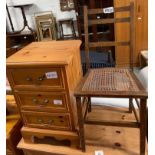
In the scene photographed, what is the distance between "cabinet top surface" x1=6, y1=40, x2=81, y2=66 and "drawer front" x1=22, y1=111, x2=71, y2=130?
35cm

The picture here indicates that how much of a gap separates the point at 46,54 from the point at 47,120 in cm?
42

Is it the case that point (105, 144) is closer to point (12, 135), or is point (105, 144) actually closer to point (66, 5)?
point (12, 135)

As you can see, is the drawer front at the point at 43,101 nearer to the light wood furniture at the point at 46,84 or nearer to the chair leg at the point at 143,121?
the light wood furniture at the point at 46,84

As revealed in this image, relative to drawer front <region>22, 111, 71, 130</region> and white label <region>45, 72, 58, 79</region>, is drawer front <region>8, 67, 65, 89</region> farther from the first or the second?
drawer front <region>22, 111, 71, 130</region>

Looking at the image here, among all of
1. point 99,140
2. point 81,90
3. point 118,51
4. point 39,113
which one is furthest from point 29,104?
point 118,51

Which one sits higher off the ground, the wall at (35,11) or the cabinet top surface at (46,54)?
the wall at (35,11)

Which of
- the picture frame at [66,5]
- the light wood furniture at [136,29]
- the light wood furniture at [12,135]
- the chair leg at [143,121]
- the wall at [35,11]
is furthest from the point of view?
the wall at [35,11]

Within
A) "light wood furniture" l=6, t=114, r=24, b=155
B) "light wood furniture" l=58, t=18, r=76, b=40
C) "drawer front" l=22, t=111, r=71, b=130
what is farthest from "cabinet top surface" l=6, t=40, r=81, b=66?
"light wood furniture" l=58, t=18, r=76, b=40

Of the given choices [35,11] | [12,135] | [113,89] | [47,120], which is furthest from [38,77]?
[35,11]

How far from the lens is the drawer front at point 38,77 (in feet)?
3.11

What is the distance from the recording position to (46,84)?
3.27 ft

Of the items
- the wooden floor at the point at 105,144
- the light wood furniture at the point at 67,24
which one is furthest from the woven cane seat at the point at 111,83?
the light wood furniture at the point at 67,24

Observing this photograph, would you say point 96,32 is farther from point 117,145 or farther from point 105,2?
point 117,145

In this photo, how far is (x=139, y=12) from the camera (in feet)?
8.98
